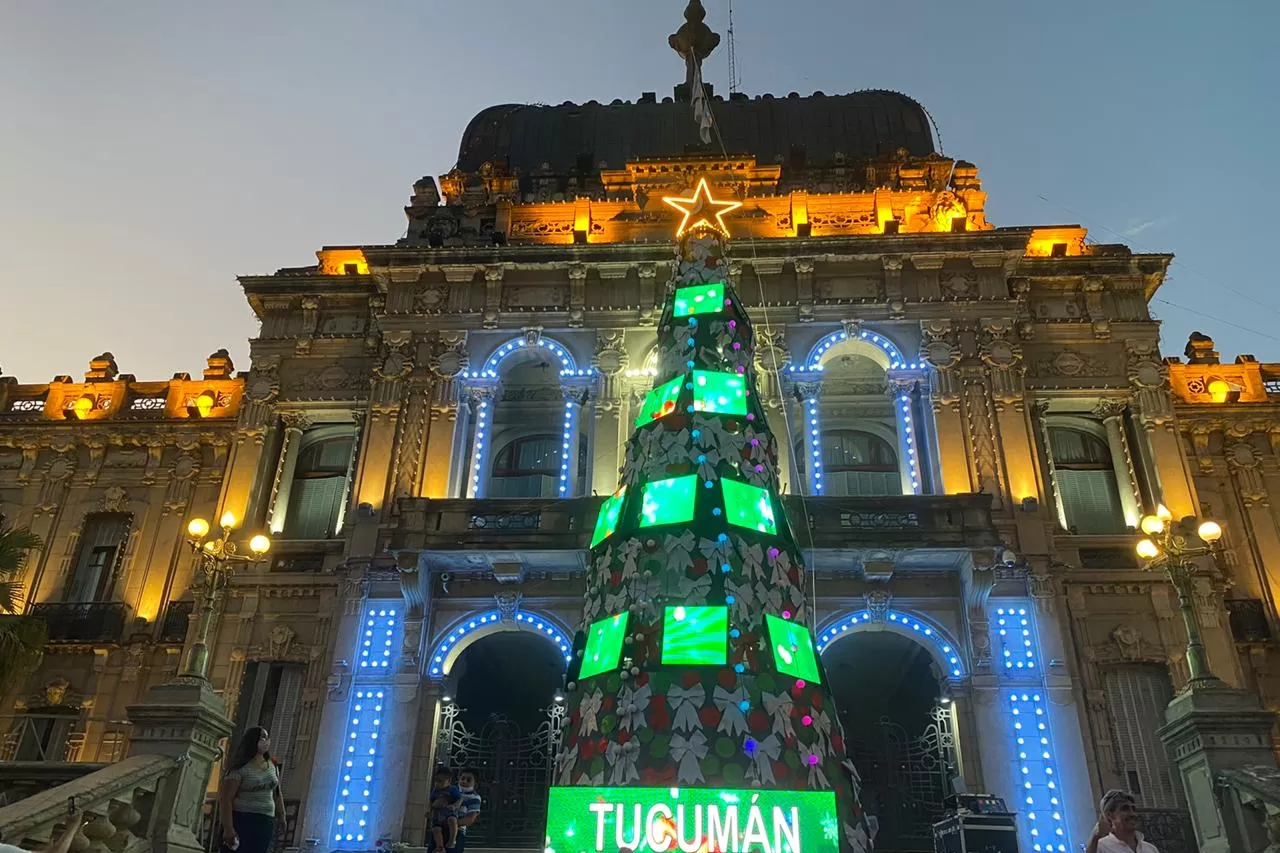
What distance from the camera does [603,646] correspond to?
951 cm

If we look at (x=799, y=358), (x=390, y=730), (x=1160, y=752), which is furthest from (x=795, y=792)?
(x=799, y=358)

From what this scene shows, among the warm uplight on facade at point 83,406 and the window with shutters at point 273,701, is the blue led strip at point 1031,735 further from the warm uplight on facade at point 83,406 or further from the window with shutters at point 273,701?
the warm uplight on facade at point 83,406

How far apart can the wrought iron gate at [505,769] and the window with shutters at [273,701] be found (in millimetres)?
3257

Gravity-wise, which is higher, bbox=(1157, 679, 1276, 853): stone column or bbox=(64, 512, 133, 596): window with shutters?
bbox=(64, 512, 133, 596): window with shutters

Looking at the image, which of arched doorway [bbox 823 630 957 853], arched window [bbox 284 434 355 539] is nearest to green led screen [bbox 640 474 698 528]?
arched doorway [bbox 823 630 957 853]

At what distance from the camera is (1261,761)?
430 inches

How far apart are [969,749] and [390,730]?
10471 millimetres

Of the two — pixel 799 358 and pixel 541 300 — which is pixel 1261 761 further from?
pixel 541 300

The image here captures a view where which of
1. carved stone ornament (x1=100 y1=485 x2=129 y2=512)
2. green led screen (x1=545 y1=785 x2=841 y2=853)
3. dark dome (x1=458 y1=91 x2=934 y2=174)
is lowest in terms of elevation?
green led screen (x1=545 y1=785 x2=841 y2=853)

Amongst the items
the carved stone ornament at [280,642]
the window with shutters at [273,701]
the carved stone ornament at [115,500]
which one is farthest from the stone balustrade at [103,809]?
the carved stone ornament at [115,500]

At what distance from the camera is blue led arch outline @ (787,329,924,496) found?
20.0m

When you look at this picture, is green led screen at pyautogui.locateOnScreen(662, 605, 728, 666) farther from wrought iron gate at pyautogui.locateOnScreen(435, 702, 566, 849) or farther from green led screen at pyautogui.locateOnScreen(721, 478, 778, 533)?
wrought iron gate at pyautogui.locateOnScreen(435, 702, 566, 849)

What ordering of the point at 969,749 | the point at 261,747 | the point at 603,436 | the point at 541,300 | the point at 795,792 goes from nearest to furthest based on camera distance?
the point at 795,792 → the point at 261,747 → the point at 969,749 → the point at 603,436 → the point at 541,300

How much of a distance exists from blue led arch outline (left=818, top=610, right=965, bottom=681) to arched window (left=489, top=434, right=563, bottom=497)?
7.91 m
